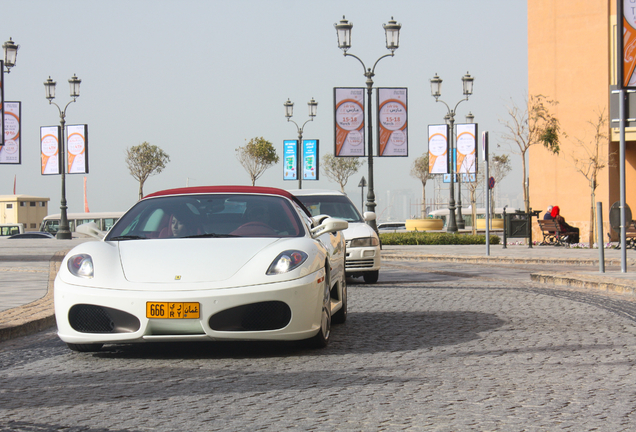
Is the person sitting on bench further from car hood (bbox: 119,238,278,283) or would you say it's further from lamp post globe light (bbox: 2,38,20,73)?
car hood (bbox: 119,238,278,283)

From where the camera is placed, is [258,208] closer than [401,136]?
Yes

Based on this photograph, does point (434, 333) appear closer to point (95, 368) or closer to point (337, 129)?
point (95, 368)

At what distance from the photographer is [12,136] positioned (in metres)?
33.1

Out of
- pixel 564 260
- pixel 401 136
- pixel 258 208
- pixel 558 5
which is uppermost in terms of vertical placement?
pixel 558 5

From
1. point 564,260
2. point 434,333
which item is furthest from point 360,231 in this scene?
point 564,260

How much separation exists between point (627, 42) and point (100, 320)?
10083 mm

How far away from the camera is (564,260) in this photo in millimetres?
19094

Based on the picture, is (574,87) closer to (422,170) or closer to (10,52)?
(10,52)

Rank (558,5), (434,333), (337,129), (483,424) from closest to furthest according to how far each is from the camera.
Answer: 1. (483,424)
2. (434,333)
3. (337,129)
4. (558,5)

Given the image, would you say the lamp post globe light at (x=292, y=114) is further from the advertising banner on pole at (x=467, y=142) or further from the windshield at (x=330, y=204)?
the windshield at (x=330, y=204)

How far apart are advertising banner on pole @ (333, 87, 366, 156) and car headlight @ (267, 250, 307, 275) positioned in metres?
21.3

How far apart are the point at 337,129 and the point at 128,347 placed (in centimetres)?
2148

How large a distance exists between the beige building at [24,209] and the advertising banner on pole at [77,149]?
134ft

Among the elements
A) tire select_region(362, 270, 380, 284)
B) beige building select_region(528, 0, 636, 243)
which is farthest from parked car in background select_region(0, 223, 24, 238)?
tire select_region(362, 270, 380, 284)
